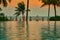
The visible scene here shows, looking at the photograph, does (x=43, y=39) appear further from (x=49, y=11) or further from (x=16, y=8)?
(x=16, y=8)

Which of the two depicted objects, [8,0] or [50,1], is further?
[50,1]

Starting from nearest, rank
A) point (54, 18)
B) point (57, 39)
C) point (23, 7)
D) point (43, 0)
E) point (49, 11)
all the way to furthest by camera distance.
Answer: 1. point (57, 39)
2. point (54, 18)
3. point (43, 0)
4. point (49, 11)
5. point (23, 7)

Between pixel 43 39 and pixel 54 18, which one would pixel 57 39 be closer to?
pixel 43 39

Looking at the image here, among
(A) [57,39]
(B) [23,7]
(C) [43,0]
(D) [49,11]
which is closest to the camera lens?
(A) [57,39]

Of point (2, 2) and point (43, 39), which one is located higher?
point (2, 2)

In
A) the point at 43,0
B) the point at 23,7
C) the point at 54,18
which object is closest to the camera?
the point at 54,18

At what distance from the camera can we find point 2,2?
161 feet

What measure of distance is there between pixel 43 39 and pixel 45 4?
49062mm

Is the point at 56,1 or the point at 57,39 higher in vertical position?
the point at 56,1

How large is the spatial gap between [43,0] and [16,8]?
23.4 metres

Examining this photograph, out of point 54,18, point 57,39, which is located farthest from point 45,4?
point 57,39

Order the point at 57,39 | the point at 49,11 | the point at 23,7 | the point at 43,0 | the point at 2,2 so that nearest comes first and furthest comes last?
the point at 57,39
the point at 2,2
the point at 43,0
the point at 49,11
the point at 23,7

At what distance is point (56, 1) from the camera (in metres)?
58.8

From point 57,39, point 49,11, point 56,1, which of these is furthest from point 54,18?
point 57,39
